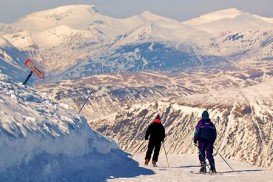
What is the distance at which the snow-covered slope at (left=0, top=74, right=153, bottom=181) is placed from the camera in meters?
23.2

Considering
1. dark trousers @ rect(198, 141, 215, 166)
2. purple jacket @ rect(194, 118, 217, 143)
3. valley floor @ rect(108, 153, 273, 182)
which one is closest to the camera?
valley floor @ rect(108, 153, 273, 182)

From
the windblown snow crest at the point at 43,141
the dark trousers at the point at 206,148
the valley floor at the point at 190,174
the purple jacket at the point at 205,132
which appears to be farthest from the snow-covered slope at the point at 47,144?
the purple jacket at the point at 205,132

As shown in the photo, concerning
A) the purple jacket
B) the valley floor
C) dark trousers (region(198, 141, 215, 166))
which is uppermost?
the purple jacket

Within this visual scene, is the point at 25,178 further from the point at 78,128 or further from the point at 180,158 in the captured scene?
the point at 180,158

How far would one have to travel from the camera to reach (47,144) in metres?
26.5

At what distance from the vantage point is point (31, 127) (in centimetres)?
2564

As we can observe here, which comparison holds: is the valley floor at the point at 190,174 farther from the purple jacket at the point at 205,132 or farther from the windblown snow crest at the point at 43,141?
the windblown snow crest at the point at 43,141

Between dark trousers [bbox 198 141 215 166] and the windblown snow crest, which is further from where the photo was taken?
dark trousers [bbox 198 141 215 166]

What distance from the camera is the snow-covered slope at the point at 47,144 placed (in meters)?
23.2

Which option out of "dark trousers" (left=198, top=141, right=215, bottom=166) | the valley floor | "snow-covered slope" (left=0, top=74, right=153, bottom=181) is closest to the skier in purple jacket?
"dark trousers" (left=198, top=141, right=215, bottom=166)

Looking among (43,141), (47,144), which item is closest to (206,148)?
(47,144)

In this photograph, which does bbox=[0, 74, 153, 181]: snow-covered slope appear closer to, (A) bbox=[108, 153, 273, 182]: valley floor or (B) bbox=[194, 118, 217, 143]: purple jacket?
(A) bbox=[108, 153, 273, 182]: valley floor

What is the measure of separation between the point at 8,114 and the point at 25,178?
3.69 meters

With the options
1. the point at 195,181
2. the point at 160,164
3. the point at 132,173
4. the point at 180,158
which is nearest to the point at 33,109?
the point at 132,173
